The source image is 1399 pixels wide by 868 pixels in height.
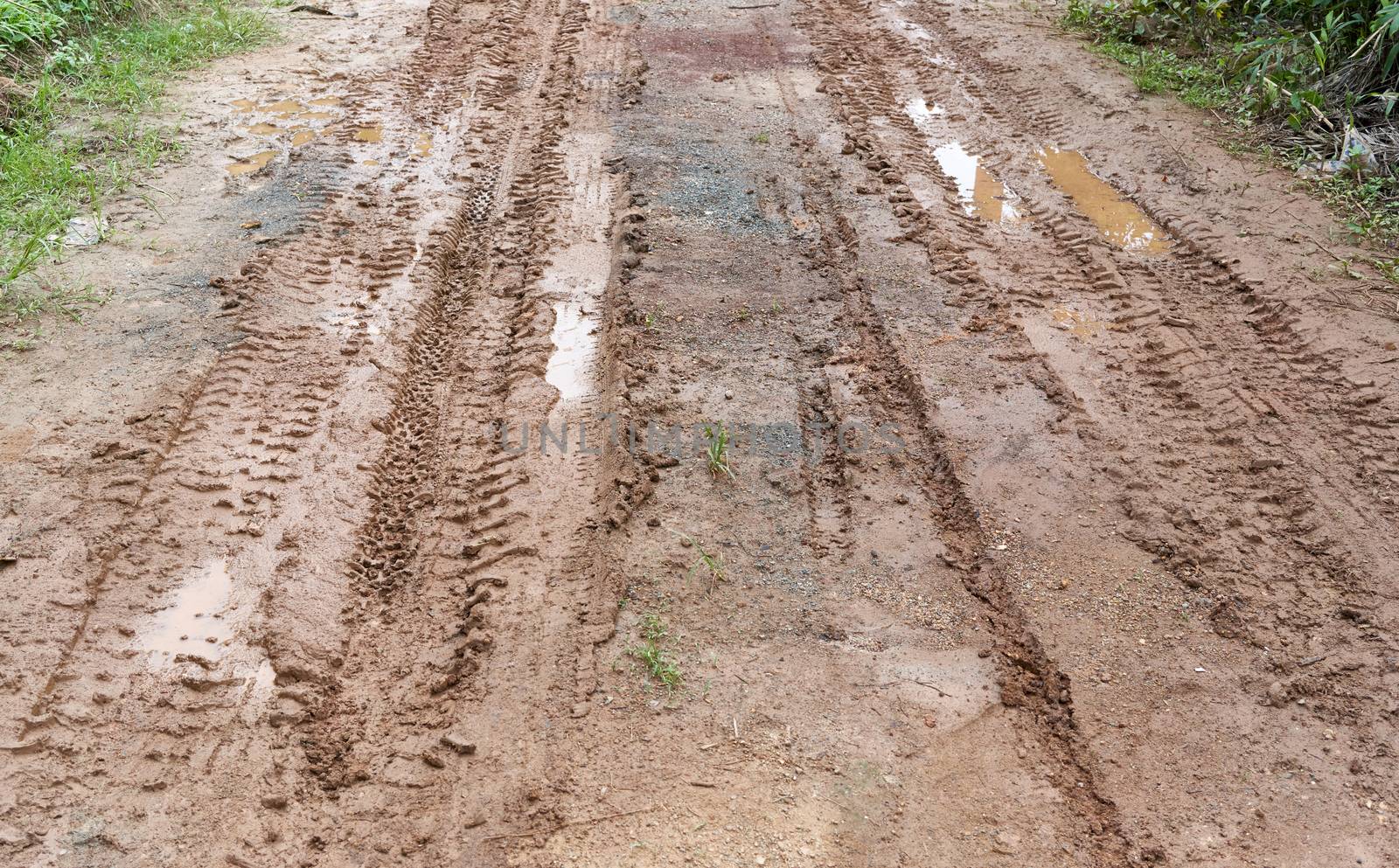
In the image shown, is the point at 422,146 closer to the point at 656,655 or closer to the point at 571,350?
the point at 571,350

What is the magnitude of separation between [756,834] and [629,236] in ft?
12.2

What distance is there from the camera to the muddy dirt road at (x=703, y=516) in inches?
120

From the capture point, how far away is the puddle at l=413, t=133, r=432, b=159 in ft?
22.0

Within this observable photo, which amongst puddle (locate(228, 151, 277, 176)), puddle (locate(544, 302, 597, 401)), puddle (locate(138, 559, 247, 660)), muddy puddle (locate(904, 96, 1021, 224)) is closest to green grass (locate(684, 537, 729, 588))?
puddle (locate(544, 302, 597, 401))

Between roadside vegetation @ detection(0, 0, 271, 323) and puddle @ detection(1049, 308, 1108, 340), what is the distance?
5140mm

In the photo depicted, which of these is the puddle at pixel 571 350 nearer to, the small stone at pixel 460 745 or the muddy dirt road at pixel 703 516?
the muddy dirt road at pixel 703 516

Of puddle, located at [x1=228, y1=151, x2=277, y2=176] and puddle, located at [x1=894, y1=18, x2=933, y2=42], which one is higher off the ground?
puddle, located at [x1=894, y1=18, x2=933, y2=42]

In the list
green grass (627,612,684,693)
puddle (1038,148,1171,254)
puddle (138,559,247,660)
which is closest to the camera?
green grass (627,612,684,693)

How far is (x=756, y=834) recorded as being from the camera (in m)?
2.92

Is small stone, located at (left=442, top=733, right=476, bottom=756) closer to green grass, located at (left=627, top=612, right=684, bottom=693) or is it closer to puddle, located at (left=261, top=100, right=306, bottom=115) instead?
green grass, located at (left=627, top=612, right=684, bottom=693)

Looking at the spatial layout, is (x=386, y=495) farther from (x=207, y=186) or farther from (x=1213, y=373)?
(x=1213, y=373)

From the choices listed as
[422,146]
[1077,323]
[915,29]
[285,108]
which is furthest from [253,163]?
[915,29]

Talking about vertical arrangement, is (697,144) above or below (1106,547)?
above

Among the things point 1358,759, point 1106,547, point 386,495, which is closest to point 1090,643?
point 1106,547
